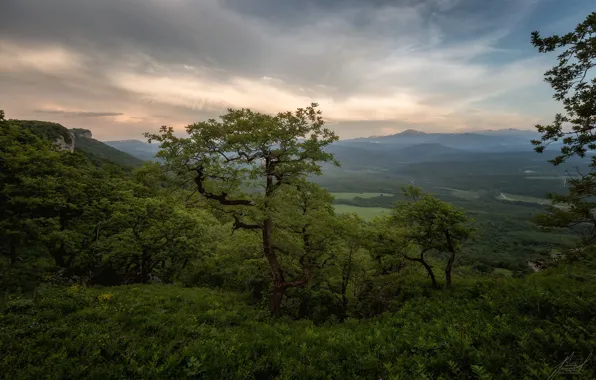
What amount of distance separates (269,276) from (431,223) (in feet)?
41.8

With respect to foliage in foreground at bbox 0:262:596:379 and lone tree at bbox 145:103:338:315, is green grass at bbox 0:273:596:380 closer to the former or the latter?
foliage in foreground at bbox 0:262:596:379

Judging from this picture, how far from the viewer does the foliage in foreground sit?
22.9ft

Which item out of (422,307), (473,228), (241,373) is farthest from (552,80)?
(241,373)

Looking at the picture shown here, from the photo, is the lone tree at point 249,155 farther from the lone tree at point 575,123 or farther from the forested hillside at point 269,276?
the lone tree at point 575,123

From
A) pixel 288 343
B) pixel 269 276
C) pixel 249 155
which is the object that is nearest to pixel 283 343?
pixel 288 343

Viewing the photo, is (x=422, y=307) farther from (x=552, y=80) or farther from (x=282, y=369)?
(x=552, y=80)

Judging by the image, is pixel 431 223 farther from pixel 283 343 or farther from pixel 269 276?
pixel 269 276

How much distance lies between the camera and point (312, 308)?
19.7 m

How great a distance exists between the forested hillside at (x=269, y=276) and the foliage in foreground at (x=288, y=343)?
6cm

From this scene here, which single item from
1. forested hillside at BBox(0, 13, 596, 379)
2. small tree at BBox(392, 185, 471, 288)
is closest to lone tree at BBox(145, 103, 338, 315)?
forested hillside at BBox(0, 13, 596, 379)

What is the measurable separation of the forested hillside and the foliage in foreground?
61mm

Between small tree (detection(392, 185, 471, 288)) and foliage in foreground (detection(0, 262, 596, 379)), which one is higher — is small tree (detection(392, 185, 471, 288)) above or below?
above

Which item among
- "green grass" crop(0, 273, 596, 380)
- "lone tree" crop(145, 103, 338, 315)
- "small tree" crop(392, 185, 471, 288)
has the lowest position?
"green grass" crop(0, 273, 596, 380)

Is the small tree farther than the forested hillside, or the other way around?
the small tree
